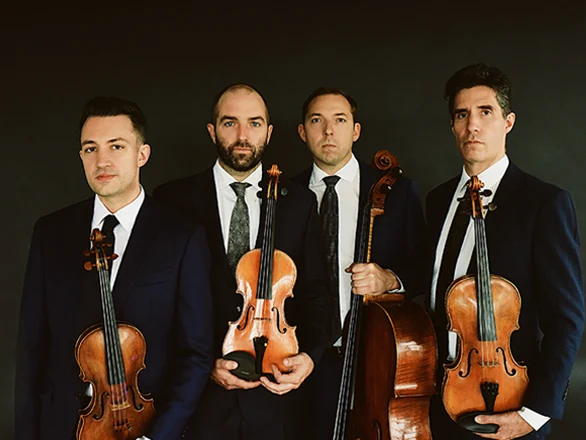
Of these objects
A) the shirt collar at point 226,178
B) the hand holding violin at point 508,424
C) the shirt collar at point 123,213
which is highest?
the shirt collar at point 226,178

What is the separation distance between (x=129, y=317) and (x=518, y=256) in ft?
4.43

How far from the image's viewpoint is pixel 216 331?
225 cm

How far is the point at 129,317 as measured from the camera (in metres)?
1.94

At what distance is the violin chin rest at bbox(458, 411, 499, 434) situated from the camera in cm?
187

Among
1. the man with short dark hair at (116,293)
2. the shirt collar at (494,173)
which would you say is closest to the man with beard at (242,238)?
the man with short dark hair at (116,293)

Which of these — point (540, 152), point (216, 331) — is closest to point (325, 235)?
point (216, 331)

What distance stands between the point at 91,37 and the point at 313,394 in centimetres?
231

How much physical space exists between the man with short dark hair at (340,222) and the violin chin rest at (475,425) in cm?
66

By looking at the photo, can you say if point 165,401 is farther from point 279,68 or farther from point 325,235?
point 279,68

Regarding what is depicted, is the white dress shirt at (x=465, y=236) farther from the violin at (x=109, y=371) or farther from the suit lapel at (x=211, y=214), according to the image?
the violin at (x=109, y=371)

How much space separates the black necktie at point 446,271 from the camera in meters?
2.17

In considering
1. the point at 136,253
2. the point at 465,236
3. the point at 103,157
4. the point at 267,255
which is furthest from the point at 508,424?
the point at 103,157

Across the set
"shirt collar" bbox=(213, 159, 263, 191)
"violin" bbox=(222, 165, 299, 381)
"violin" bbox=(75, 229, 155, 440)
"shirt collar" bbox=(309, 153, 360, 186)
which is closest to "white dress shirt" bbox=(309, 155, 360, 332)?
"shirt collar" bbox=(309, 153, 360, 186)

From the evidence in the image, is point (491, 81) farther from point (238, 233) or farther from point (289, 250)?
point (238, 233)
